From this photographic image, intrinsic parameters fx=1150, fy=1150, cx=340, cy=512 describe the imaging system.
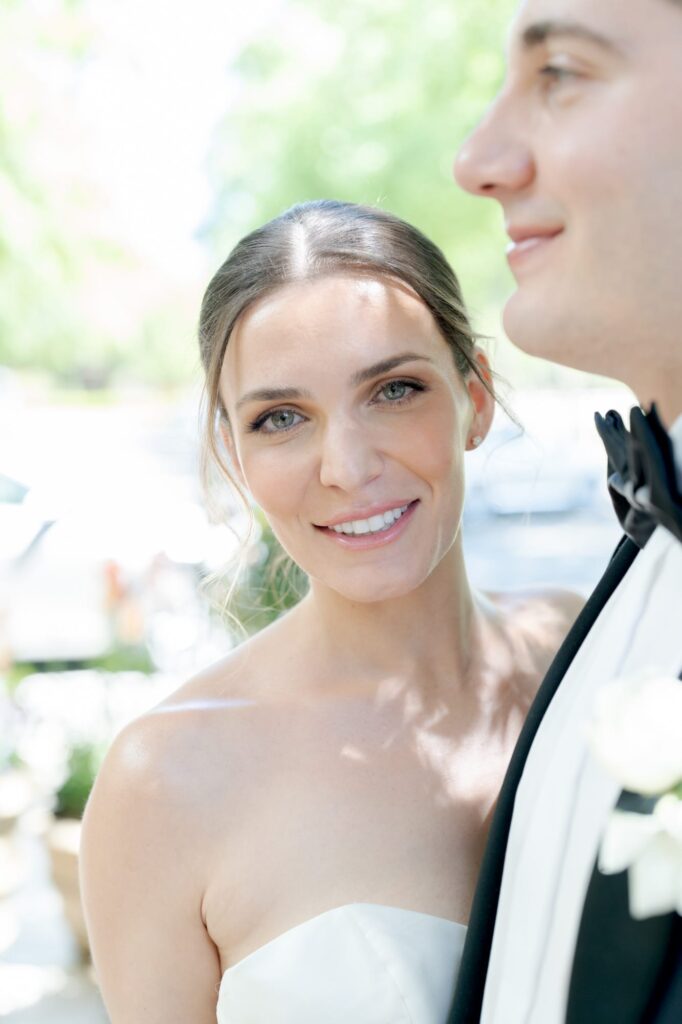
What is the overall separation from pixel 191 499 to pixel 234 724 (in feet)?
30.0

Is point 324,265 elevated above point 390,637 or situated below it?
above

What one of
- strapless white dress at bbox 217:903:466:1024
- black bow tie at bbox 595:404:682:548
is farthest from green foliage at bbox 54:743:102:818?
black bow tie at bbox 595:404:682:548

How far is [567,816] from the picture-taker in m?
1.22

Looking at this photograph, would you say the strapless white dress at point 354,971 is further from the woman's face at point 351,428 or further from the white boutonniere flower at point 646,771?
the white boutonniere flower at point 646,771

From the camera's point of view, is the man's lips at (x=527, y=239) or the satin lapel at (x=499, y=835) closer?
the man's lips at (x=527, y=239)

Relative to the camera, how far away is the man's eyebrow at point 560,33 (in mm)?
1155

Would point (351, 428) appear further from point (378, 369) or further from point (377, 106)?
point (377, 106)

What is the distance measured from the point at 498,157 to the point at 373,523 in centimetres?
87

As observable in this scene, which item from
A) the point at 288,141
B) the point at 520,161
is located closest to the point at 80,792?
the point at 520,161

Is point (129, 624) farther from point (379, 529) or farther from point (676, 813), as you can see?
point (676, 813)

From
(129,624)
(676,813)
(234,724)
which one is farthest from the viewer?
(129,624)

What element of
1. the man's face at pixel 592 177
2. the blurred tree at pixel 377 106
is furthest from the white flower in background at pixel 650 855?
the blurred tree at pixel 377 106

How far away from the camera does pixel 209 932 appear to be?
200 centimetres

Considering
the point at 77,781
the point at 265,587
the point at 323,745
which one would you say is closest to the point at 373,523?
the point at 323,745
